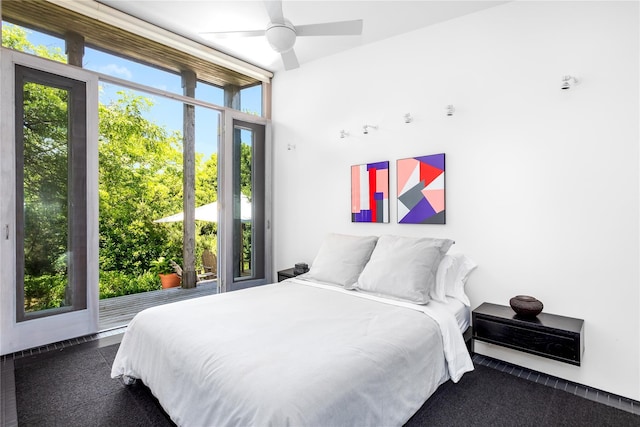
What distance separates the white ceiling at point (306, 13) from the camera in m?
3.03

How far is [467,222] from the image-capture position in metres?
3.01

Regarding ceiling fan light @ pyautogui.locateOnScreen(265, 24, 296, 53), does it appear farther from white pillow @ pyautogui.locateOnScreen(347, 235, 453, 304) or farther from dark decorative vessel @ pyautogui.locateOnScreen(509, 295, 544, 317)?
dark decorative vessel @ pyautogui.locateOnScreen(509, 295, 544, 317)

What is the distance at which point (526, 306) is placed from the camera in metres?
2.43

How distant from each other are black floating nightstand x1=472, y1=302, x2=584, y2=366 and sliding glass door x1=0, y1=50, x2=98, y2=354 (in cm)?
365

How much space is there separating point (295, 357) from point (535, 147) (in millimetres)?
2501

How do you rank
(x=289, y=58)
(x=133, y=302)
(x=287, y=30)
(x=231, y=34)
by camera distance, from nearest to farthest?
(x=287, y=30) < (x=231, y=34) < (x=289, y=58) < (x=133, y=302)

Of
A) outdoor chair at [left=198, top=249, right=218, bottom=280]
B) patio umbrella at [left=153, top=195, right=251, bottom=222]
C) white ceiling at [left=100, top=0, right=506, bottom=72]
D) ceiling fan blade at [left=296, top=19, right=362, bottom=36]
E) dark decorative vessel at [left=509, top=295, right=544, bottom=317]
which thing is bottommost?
outdoor chair at [left=198, top=249, right=218, bottom=280]

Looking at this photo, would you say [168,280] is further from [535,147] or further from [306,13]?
[535,147]

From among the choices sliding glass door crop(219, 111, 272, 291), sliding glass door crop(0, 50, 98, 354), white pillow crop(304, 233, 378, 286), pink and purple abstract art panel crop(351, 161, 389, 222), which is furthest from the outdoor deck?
pink and purple abstract art panel crop(351, 161, 389, 222)

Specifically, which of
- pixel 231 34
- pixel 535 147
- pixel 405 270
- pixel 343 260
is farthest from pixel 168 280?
pixel 535 147

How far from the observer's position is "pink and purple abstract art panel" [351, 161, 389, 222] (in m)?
3.56

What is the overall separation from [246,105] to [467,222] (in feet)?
11.2

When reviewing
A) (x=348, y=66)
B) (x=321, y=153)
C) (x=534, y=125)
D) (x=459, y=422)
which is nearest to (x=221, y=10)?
(x=348, y=66)

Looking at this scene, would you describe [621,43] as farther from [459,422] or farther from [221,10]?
[221,10]
